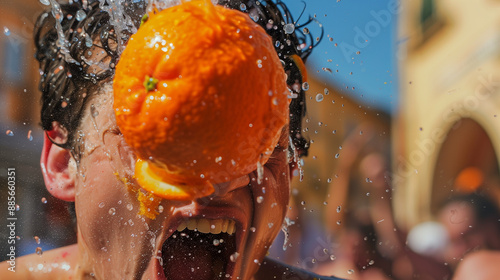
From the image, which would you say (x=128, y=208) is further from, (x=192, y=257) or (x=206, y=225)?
(x=192, y=257)

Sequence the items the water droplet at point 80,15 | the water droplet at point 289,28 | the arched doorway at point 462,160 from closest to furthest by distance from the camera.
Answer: the water droplet at point 80,15 → the water droplet at point 289,28 → the arched doorway at point 462,160

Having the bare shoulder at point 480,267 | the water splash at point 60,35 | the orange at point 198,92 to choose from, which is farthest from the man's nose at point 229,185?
the bare shoulder at point 480,267

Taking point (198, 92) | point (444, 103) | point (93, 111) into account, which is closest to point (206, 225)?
point (93, 111)

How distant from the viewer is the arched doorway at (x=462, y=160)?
5516mm

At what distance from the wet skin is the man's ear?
0.11 metres

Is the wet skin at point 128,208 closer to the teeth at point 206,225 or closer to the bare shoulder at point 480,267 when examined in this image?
the teeth at point 206,225

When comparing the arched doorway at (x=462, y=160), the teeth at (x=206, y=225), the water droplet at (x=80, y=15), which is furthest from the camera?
the arched doorway at (x=462, y=160)

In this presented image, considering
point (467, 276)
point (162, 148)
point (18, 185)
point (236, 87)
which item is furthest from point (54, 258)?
point (467, 276)

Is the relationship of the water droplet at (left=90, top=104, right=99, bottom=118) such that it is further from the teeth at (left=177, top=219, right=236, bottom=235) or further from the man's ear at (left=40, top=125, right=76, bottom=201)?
the teeth at (left=177, top=219, right=236, bottom=235)

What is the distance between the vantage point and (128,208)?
5.49ft

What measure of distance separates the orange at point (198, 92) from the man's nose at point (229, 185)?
1.37 feet

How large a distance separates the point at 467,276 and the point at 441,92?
4.19 metres

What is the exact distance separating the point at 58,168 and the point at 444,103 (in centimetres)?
614

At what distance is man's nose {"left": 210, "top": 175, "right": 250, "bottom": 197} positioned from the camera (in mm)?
1576
